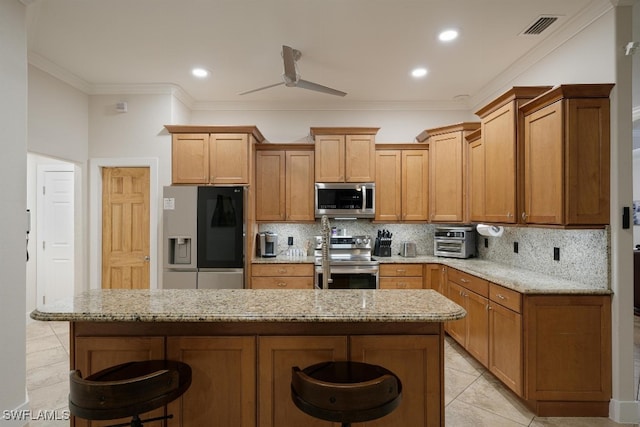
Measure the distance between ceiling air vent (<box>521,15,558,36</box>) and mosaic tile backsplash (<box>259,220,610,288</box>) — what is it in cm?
172

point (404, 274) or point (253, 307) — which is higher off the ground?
point (253, 307)

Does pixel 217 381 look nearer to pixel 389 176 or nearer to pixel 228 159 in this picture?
pixel 228 159

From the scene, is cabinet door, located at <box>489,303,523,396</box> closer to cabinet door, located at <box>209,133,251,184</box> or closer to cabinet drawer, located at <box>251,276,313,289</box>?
cabinet drawer, located at <box>251,276,313,289</box>

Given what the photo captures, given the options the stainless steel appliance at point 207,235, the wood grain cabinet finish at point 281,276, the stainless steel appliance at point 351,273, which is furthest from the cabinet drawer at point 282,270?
the stainless steel appliance at point 207,235

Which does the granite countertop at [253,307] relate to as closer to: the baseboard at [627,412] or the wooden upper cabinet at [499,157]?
the wooden upper cabinet at [499,157]

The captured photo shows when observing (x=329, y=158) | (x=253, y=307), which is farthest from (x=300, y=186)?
(x=253, y=307)

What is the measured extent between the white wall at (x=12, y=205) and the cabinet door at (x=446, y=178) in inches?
159

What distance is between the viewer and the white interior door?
15.3ft

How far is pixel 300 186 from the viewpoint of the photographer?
4.32 m

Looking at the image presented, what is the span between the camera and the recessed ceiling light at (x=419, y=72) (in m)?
3.52

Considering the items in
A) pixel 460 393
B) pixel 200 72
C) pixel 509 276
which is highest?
pixel 200 72

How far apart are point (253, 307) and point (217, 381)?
42cm

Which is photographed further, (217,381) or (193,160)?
(193,160)

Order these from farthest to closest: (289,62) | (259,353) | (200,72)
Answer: (200,72) → (289,62) → (259,353)
